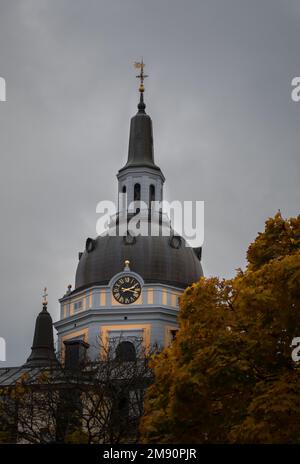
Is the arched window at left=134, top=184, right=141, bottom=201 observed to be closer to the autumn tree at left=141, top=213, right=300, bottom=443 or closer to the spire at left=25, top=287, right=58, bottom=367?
the spire at left=25, top=287, right=58, bottom=367

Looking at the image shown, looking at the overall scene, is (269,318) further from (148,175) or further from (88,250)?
(148,175)

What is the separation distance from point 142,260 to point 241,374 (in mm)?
66202

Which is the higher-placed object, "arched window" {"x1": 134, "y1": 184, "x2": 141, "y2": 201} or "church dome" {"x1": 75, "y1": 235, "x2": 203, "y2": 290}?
"arched window" {"x1": 134, "y1": 184, "x2": 141, "y2": 201}

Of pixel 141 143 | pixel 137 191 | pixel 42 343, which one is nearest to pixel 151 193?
pixel 137 191

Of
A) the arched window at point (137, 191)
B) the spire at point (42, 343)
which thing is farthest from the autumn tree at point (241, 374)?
the arched window at point (137, 191)

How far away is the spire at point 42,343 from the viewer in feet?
303

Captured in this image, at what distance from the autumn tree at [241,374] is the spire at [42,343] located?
2263 inches

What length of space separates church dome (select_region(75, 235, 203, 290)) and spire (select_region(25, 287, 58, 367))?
5.21 m

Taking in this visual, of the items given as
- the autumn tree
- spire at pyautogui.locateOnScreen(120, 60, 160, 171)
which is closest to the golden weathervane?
spire at pyautogui.locateOnScreen(120, 60, 160, 171)

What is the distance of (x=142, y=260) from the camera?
98.1 metres

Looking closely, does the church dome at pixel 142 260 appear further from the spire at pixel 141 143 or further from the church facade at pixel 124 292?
the spire at pixel 141 143

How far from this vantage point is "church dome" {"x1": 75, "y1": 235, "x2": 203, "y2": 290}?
97.8 m

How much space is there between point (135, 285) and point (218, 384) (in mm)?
63988
